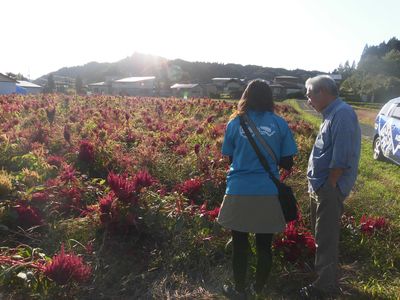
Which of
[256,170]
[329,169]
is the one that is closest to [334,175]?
[329,169]

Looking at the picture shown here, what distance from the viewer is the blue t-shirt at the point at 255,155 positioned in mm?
3252

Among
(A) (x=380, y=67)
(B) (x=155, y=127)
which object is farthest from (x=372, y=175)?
(A) (x=380, y=67)

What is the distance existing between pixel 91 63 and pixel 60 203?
604ft

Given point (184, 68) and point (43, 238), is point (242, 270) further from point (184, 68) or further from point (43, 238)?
point (184, 68)

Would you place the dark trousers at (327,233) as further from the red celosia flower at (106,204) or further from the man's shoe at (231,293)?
the red celosia flower at (106,204)

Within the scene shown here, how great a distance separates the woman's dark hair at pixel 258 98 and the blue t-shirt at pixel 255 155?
0.05 m

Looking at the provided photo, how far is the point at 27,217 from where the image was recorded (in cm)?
429

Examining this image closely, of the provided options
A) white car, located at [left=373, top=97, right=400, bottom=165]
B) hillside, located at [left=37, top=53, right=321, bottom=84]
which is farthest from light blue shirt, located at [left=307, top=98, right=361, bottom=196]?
hillside, located at [left=37, top=53, right=321, bottom=84]

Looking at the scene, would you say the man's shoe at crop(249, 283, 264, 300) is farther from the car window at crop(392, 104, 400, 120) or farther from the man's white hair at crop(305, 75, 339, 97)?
the car window at crop(392, 104, 400, 120)

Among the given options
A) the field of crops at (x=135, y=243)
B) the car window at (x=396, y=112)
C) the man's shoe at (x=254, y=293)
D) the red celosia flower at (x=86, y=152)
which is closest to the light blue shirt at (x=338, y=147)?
the field of crops at (x=135, y=243)

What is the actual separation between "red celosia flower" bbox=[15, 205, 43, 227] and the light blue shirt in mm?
2766

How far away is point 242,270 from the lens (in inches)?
138

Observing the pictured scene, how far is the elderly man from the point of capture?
3350mm

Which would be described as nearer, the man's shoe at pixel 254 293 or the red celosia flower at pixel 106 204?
the man's shoe at pixel 254 293
